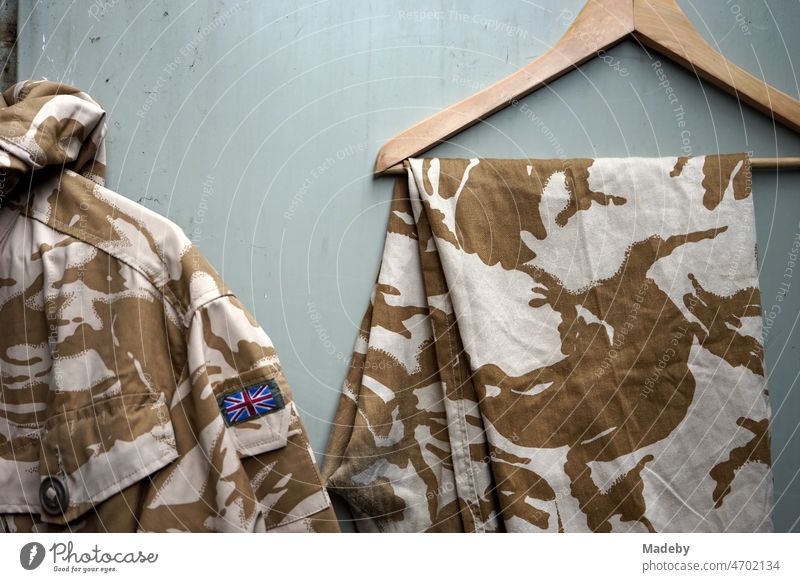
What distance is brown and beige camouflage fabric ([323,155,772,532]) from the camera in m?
0.49

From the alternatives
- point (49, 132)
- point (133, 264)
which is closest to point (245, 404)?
point (133, 264)

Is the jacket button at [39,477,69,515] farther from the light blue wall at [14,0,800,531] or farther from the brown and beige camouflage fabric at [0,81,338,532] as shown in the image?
the light blue wall at [14,0,800,531]

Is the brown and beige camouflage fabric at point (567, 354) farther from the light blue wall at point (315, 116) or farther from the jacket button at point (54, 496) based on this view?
the jacket button at point (54, 496)

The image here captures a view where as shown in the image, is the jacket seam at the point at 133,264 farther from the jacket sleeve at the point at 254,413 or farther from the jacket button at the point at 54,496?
the jacket button at the point at 54,496

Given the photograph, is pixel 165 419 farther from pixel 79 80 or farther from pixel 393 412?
pixel 79 80

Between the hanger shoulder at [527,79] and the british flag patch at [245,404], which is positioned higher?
the hanger shoulder at [527,79]

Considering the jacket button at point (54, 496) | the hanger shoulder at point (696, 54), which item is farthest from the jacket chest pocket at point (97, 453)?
the hanger shoulder at point (696, 54)

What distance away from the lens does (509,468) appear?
48 centimetres

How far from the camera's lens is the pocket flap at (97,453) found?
1.42 ft

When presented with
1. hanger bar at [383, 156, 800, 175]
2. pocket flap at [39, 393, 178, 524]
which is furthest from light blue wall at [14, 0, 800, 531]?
pocket flap at [39, 393, 178, 524]

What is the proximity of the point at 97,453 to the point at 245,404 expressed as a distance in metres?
0.10

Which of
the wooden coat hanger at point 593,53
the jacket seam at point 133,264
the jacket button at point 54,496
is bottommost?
the jacket button at point 54,496

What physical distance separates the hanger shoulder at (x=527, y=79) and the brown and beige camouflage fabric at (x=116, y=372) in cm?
18

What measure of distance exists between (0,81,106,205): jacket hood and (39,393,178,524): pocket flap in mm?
163
